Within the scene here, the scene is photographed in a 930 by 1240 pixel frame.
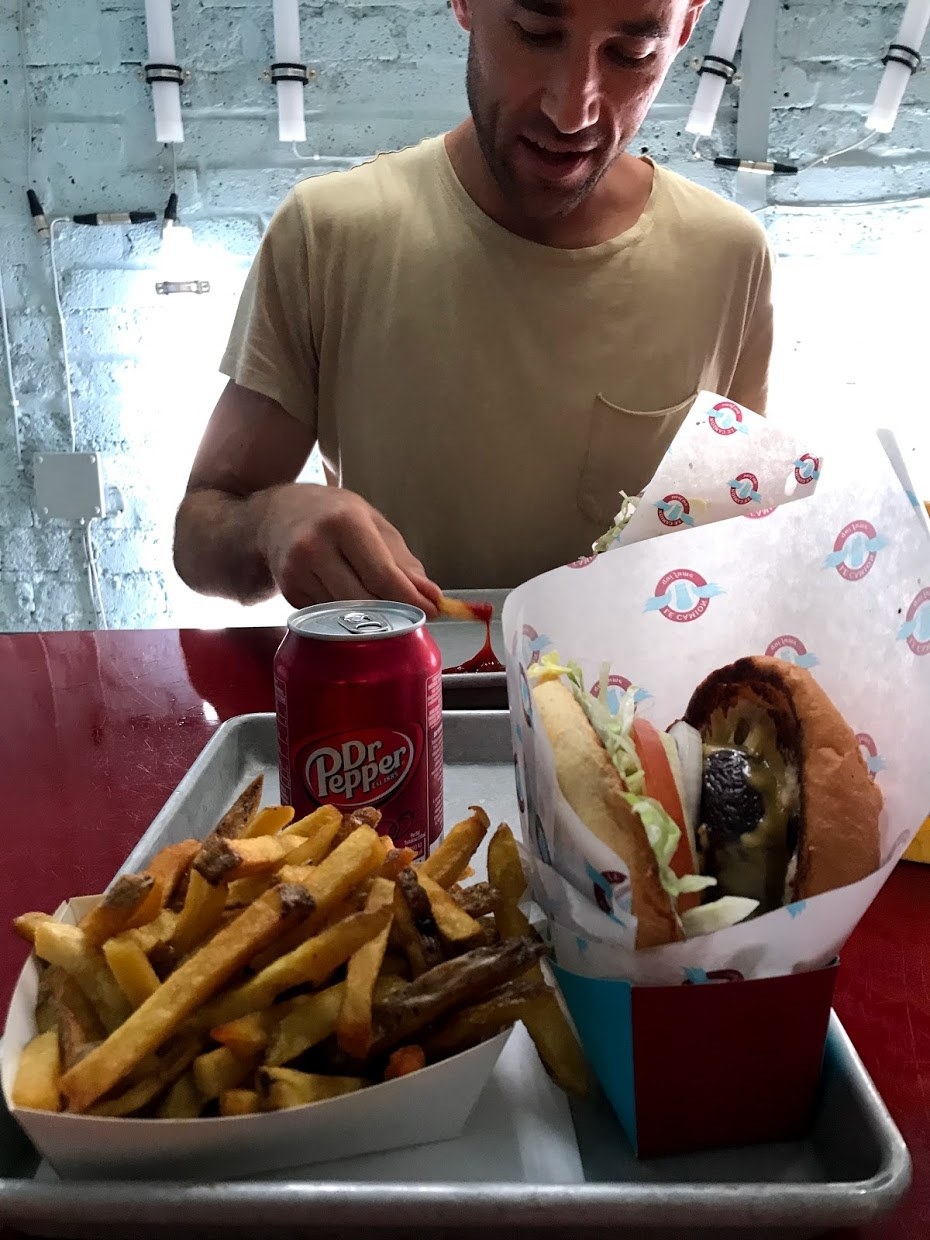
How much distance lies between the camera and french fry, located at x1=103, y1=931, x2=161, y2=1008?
1.66 feet

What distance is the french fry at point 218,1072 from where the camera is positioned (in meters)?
0.48

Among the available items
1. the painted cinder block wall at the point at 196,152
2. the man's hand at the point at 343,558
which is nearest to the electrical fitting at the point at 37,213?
the painted cinder block wall at the point at 196,152

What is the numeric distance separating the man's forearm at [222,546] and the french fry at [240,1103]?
42.9 inches

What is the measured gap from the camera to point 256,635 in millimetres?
1442

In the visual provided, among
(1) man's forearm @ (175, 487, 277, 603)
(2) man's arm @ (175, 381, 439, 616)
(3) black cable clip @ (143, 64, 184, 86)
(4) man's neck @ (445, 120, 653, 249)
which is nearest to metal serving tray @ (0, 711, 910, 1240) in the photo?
(2) man's arm @ (175, 381, 439, 616)

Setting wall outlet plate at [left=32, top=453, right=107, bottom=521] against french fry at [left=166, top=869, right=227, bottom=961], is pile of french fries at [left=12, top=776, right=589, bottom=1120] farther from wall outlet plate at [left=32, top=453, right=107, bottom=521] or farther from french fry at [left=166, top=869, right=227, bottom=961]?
wall outlet plate at [left=32, top=453, right=107, bottom=521]

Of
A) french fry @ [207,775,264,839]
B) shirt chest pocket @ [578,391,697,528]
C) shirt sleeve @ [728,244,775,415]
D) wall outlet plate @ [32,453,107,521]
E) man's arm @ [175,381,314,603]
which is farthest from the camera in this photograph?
wall outlet plate @ [32,453,107,521]

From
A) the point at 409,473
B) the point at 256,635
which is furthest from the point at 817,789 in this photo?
the point at 409,473

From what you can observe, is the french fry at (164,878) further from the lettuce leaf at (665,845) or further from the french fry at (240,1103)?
the lettuce leaf at (665,845)

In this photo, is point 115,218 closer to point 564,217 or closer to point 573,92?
point 564,217

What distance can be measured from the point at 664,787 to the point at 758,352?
5.08 feet

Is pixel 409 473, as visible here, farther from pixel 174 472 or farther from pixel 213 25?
pixel 213 25

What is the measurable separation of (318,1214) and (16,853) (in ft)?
1.75

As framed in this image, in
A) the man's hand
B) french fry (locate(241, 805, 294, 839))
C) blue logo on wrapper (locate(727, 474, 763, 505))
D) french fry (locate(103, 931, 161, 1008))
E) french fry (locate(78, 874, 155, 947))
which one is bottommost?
the man's hand
